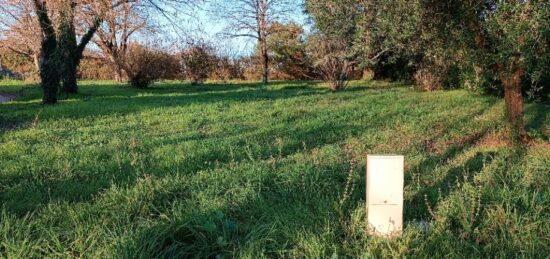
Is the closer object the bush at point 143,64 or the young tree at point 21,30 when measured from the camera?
the young tree at point 21,30

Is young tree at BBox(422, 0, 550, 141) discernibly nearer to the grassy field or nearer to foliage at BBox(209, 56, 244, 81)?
the grassy field

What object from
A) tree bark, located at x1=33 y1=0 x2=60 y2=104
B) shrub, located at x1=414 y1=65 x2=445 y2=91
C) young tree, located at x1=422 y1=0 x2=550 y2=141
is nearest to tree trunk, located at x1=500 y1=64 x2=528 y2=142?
young tree, located at x1=422 y1=0 x2=550 y2=141

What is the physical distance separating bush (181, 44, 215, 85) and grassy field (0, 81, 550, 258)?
18.9 meters

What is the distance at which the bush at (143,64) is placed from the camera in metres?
23.0

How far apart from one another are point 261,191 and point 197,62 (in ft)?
82.7

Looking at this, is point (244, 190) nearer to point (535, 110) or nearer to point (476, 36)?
point (476, 36)

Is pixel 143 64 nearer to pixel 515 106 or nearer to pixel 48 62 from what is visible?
pixel 48 62

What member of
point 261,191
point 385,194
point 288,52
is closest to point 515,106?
point 261,191

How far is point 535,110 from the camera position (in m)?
11.6

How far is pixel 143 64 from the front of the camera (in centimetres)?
2320

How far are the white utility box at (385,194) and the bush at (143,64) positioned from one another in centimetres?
2140

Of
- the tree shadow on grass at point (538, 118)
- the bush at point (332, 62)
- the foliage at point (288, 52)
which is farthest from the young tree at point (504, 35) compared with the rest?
the foliage at point (288, 52)

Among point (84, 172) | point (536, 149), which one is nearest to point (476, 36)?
point (536, 149)

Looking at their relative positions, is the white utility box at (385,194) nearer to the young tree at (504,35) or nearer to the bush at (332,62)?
the young tree at (504,35)
